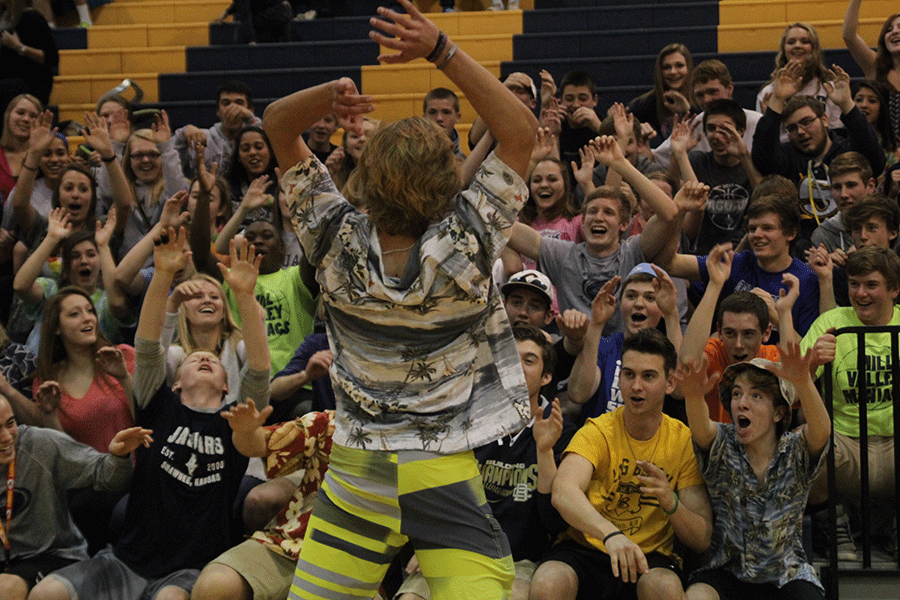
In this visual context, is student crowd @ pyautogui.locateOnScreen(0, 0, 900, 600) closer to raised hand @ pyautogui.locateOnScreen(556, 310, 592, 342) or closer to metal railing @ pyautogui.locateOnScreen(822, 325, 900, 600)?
raised hand @ pyautogui.locateOnScreen(556, 310, 592, 342)

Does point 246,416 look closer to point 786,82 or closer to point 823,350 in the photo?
point 823,350

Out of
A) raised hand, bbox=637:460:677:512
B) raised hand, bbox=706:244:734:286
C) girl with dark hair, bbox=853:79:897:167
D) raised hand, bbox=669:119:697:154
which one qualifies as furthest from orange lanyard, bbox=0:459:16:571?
girl with dark hair, bbox=853:79:897:167

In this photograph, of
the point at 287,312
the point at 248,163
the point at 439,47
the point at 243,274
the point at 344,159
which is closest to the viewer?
the point at 439,47

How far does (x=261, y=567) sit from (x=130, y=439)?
677 mm

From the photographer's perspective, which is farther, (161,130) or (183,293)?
(161,130)

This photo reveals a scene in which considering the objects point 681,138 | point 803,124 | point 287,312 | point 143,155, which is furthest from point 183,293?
point 803,124

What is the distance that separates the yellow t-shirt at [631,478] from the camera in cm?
425

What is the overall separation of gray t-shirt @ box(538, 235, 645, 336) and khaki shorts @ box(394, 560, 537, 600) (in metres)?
1.47

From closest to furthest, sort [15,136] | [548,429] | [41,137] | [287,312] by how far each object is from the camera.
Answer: [548,429], [287,312], [41,137], [15,136]

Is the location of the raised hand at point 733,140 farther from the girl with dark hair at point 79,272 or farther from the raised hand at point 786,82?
the girl with dark hair at point 79,272

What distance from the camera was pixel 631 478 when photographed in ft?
14.0

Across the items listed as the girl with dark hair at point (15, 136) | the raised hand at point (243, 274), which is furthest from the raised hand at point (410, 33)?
the girl with dark hair at point (15, 136)

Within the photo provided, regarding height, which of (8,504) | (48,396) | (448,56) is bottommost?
(8,504)

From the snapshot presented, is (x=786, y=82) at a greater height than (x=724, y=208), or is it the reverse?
→ (x=786, y=82)
